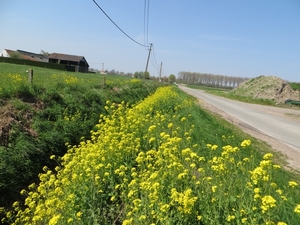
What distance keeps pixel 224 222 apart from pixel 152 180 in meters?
1.02

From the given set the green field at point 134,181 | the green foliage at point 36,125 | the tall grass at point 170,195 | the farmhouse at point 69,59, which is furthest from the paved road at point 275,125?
the farmhouse at point 69,59

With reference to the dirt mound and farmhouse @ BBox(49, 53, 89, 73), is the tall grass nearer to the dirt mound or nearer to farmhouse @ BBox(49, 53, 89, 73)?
the dirt mound

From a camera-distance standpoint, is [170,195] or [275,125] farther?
[275,125]

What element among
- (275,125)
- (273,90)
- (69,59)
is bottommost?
(275,125)

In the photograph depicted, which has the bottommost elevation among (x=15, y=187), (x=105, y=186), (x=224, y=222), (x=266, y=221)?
(x=15, y=187)

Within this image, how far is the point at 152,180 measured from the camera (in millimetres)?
3490

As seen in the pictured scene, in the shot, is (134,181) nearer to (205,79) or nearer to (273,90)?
(273,90)

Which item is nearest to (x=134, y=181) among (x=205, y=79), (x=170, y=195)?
(x=170, y=195)

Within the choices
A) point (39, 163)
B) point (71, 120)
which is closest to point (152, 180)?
point (39, 163)

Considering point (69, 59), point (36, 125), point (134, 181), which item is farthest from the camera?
point (69, 59)

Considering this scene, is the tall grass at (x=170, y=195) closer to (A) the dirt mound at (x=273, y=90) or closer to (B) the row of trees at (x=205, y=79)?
(A) the dirt mound at (x=273, y=90)

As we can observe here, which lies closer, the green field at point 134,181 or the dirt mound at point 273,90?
the green field at point 134,181

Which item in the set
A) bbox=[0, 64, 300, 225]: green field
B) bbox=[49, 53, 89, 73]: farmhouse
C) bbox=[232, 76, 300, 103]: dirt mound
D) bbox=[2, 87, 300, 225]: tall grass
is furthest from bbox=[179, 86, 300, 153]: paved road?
bbox=[49, 53, 89, 73]: farmhouse

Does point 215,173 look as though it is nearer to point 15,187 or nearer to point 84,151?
point 84,151
